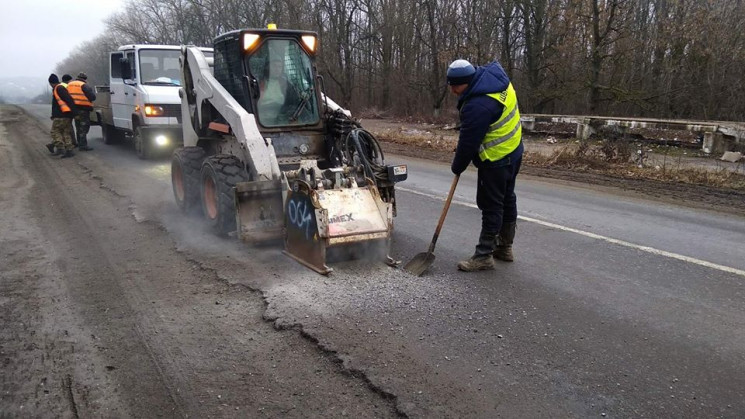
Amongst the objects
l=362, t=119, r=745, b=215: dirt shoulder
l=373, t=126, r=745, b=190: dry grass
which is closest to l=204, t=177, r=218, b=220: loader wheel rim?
l=362, t=119, r=745, b=215: dirt shoulder

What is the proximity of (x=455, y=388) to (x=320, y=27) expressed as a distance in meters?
29.9

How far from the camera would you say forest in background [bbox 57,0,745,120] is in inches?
728

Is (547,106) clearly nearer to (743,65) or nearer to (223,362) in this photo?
(743,65)

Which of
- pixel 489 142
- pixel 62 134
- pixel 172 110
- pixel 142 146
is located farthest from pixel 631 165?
pixel 62 134

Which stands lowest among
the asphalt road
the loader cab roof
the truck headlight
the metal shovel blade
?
the asphalt road

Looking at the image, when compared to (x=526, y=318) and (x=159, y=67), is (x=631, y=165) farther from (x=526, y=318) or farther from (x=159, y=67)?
(x=159, y=67)

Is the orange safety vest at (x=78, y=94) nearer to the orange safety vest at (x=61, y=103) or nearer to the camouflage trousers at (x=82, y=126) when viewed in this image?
the camouflage trousers at (x=82, y=126)

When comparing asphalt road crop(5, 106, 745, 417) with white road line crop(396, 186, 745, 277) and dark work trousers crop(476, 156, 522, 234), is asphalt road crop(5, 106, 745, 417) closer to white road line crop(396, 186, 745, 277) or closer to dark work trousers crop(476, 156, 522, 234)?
white road line crop(396, 186, 745, 277)

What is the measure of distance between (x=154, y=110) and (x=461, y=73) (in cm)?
853

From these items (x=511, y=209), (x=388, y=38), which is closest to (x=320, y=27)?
(x=388, y=38)

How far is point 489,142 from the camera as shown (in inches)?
184

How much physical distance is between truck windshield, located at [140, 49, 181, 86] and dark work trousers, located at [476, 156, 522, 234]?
8.50m

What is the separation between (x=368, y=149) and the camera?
605cm

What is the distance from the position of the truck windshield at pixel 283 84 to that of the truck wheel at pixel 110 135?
972cm
